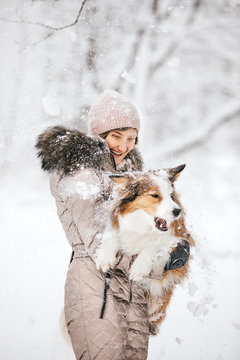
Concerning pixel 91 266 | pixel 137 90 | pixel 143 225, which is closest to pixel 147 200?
pixel 143 225

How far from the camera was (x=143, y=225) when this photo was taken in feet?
5.38

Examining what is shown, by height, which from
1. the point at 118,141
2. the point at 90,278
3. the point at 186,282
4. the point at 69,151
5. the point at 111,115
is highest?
the point at 111,115

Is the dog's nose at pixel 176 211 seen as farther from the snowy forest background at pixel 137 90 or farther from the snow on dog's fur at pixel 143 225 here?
the snowy forest background at pixel 137 90

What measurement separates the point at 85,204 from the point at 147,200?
0.39 metres

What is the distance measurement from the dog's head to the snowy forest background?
250 centimetres

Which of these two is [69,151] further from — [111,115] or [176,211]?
[176,211]

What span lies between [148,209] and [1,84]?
4721mm

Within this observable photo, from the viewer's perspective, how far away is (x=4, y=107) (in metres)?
5.05

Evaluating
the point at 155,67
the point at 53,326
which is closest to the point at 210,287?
the point at 53,326

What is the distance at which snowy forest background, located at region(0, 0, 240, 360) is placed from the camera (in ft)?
14.5

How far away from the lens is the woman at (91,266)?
4.70ft

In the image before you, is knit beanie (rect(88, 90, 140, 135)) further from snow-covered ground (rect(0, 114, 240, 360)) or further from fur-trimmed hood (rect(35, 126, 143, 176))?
snow-covered ground (rect(0, 114, 240, 360))

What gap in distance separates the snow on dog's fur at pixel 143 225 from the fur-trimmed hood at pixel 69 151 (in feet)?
0.69

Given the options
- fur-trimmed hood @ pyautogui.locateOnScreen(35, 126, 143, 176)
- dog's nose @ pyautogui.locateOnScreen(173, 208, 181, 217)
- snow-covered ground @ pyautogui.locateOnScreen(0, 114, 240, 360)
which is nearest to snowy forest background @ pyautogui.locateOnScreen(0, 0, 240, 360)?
snow-covered ground @ pyautogui.locateOnScreen(0, 114, 240, 360)
